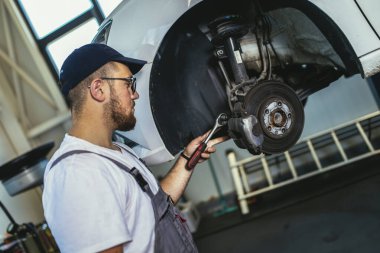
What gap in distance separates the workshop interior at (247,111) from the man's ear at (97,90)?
0.28 meters

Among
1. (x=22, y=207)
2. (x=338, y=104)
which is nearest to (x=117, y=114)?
(x=338, y=104)

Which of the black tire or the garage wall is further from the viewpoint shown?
the garage wall

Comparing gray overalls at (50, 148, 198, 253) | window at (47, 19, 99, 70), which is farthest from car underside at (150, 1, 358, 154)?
window at (47, 19, 99, 70)

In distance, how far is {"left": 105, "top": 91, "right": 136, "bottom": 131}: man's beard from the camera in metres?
1.05

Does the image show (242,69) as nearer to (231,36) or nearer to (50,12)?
(231,36)

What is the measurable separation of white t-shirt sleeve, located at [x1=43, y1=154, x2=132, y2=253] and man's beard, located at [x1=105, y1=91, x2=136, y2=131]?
0.22 metres

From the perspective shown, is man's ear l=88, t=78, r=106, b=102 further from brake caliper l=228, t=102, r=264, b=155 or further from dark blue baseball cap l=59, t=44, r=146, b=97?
brake caliper l=228, t=102, r=264, b=155

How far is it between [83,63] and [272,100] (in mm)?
788

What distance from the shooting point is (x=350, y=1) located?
1202mm

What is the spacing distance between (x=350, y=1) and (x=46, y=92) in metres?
3.89

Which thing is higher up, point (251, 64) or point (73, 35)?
point (73, 35)

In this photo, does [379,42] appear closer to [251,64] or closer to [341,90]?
[251,64]

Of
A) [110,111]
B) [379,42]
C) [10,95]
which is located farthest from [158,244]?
[10,95]

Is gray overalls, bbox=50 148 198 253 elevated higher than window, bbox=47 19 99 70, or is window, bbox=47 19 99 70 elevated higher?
window, bbox=47 19 99 70
